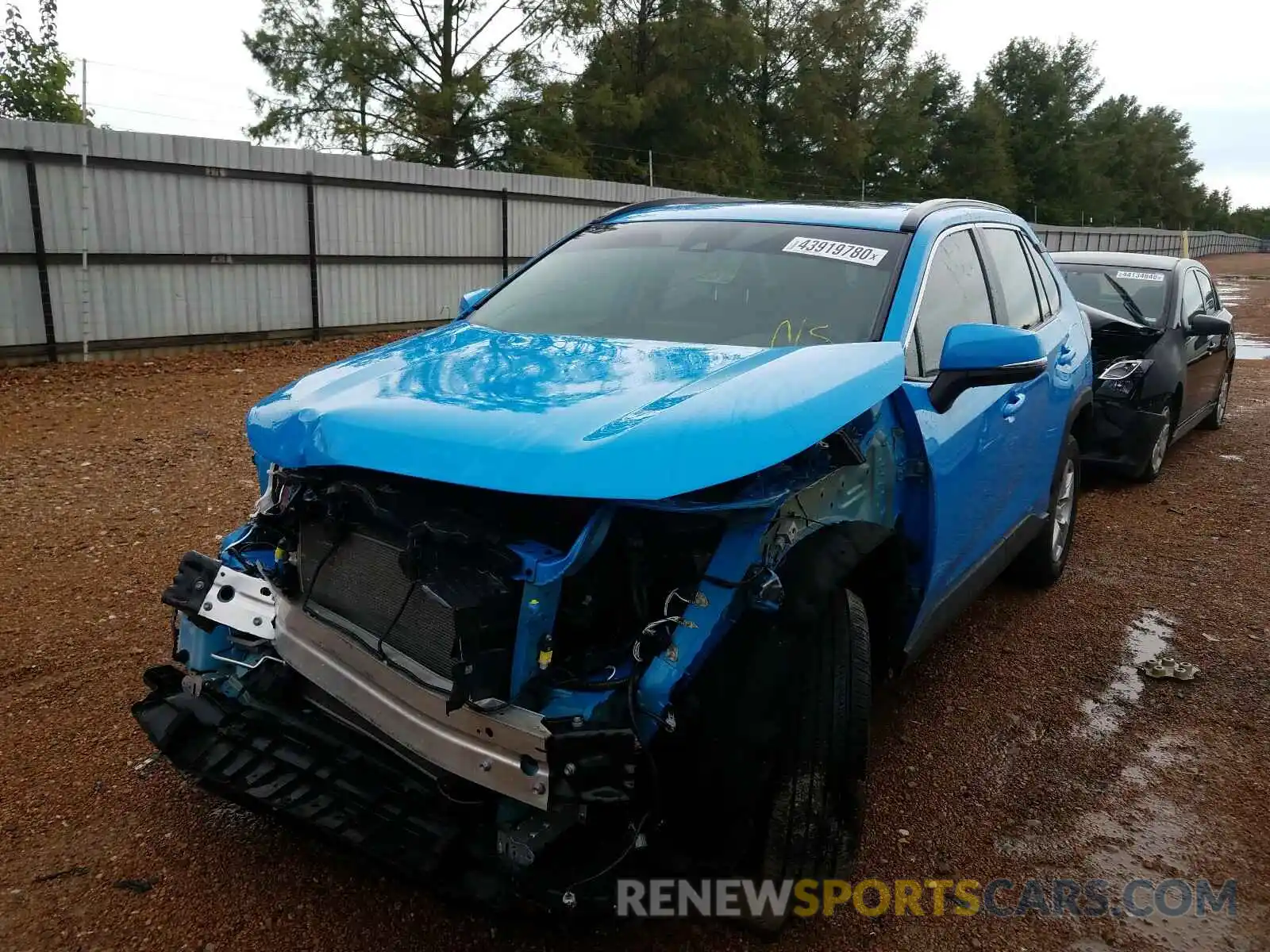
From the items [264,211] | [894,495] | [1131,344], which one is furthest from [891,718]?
[264,211]

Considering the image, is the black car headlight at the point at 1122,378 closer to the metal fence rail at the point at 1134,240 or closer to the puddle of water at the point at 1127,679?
the puddle of water at the point at 1127,679

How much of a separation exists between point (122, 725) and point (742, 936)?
7.12ft

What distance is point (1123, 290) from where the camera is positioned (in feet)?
25.4

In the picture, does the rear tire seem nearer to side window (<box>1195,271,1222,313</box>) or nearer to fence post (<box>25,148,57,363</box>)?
side window (<box>1195,271,1222,313</box>)

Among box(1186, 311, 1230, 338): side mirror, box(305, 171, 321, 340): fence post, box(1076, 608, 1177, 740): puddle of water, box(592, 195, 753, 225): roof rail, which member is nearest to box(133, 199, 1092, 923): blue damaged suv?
box(1076, 608, 1177, 740): puddle of water

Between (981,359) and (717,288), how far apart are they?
3.12ft

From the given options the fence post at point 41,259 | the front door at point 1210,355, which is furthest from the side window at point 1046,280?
the fence post at point 41,259

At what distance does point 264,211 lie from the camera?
11.6 metres

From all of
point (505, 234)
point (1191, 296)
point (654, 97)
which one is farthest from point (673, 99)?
point (1191, 296)

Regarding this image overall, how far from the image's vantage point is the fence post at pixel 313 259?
39.6ft

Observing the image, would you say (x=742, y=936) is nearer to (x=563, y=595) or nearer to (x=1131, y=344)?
(x=563, y=595)

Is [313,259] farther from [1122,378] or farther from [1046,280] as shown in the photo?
[1046,280]

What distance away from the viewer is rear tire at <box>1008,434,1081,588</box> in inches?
179

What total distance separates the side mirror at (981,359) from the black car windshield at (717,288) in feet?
0.88
